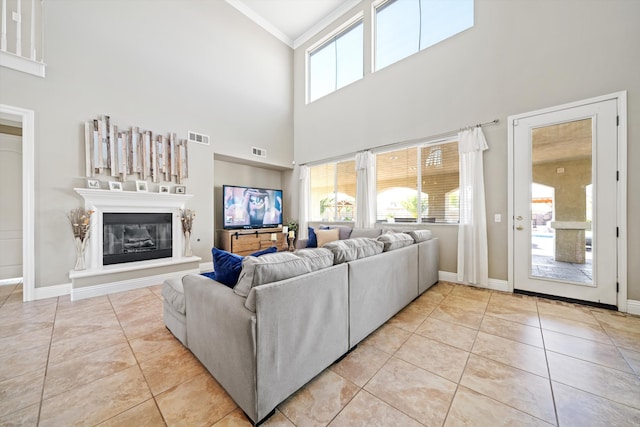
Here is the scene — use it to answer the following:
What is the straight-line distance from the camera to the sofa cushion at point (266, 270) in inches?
50.6

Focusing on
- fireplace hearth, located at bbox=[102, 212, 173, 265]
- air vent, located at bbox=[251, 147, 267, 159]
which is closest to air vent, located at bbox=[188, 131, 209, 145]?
air vent, located at bbox=[251, 147, 267, 159]

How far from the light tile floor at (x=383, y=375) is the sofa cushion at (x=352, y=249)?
74 cm

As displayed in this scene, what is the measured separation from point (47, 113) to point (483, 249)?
6.28 m

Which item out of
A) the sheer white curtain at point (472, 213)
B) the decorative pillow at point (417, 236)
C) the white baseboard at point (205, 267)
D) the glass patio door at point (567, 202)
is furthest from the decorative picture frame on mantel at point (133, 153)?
the glass patio door at point (567, 202)

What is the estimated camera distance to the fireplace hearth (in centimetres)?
351

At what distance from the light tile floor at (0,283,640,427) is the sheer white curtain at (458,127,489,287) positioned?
97 cm

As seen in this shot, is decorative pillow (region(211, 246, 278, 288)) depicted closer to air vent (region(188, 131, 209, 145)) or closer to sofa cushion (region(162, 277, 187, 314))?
sofa cushion (region(162, 277, 187, 314))

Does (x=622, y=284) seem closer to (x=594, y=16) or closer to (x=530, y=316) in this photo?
(x=530, y=316)

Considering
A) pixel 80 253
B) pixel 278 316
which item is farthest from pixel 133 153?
pixel 278 316

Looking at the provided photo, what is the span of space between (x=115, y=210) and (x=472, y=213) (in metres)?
5.36

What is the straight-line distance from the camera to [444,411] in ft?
4.17

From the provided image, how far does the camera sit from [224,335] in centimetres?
132

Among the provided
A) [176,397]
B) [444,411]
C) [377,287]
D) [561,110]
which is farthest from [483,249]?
[176,397]

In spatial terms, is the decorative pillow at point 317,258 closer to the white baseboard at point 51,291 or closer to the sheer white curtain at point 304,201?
the white baseboard at point 51,291
